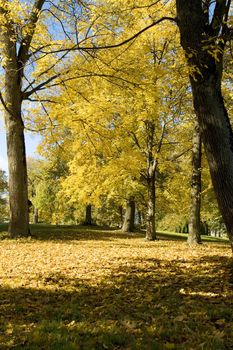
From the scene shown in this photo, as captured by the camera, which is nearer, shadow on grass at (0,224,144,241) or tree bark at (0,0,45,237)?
tree bark at (0,0,45,237)

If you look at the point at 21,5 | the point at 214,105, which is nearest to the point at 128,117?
the point at 21,5

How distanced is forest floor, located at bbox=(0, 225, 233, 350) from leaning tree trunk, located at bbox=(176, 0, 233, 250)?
1322mm

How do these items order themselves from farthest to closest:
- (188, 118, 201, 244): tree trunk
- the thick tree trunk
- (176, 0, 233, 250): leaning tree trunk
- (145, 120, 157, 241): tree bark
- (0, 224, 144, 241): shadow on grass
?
the thick tree trunk → (145, 120, 157, 241): tree bark → (0, 224, 144, 241): shadow on grass → (188, 118, 201, 244): tree trunk → (176, 0, 233, 250): leaning tree trunk

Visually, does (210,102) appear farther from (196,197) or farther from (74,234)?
(74,234)

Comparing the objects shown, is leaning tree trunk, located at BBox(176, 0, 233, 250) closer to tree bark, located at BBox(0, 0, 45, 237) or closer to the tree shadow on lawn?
the tree shadow on lawn

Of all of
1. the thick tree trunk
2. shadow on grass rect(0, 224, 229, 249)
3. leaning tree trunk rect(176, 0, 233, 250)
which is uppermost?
leaning tree trunk rect(176, 0, 233, 250)

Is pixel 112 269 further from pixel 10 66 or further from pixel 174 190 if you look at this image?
pixel 174 190

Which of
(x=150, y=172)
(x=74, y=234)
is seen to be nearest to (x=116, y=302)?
(x=150, y=172)

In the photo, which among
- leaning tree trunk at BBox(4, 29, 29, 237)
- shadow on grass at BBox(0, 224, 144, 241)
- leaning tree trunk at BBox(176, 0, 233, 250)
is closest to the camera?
leaning tree trunk at BBox(176, 0, 233, 250)

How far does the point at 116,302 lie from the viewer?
5.19 m

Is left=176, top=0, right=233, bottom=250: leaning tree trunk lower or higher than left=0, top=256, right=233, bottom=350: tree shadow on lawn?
higher

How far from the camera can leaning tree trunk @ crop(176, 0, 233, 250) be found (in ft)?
16.5

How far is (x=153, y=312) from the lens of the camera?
4676 millimetres

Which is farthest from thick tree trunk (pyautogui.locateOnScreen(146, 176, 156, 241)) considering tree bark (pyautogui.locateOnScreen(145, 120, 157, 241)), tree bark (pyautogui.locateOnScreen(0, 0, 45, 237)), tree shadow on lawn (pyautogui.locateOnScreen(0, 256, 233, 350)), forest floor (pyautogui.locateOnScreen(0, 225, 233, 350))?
tree shadow on lawn (pyautogui.locateOnScreen(0, 256, 233, 350))
